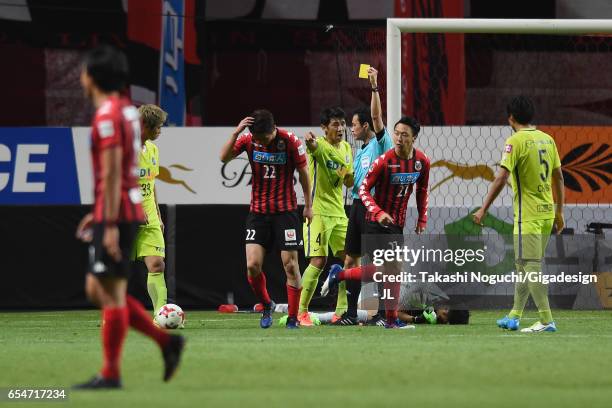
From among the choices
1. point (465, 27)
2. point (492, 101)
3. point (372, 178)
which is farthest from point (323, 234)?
point (492, 101)

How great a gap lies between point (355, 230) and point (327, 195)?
2.48ft

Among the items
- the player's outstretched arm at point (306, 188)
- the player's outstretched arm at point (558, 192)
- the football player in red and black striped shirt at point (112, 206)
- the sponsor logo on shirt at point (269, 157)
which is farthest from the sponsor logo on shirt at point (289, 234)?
the football player in red and black striped shirt at point (112, 206)

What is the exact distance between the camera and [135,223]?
20.6ft

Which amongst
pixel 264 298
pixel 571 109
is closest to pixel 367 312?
pixel 264 298

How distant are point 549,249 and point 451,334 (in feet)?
14.3

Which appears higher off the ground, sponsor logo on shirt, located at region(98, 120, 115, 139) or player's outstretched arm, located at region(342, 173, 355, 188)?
sponsor logo on shirt, located at region(98, 120, 115, 139)

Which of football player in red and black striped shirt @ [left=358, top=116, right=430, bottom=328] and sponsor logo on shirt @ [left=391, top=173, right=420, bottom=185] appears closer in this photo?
football player in red and black striped shirt @ [left=358, top=116, right=430, bottom=328]

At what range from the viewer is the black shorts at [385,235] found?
1078cm

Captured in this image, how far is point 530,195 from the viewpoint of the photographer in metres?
10.3

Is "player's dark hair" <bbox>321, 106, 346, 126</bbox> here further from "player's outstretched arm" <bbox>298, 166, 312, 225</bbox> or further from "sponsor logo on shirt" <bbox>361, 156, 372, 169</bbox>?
"player's outstretched arm" <bbox>298, 166, 312, 225</bbox>

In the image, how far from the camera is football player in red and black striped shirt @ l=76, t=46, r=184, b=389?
5980 mm

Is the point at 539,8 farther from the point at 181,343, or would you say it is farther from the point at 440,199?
the point at 181,343

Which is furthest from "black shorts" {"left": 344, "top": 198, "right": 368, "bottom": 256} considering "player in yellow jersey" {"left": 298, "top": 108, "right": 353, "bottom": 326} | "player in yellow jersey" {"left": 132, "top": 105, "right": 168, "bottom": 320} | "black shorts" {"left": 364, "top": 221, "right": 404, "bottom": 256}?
"player in yellow jersey" {"left": 132, "top": 105, "right": 168, "bottom": 320}

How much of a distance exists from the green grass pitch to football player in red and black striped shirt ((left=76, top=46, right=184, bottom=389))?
0.70ft
